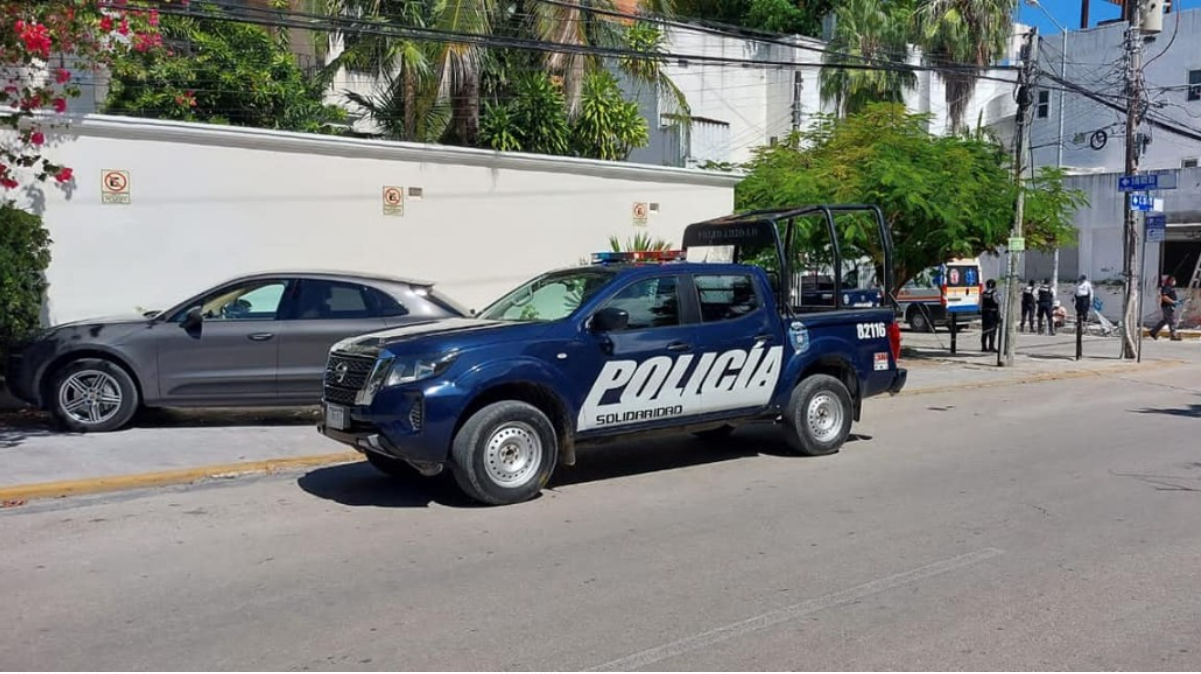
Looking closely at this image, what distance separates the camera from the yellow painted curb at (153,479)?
8336mm

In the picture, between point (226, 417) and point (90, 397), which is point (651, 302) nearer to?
point (226, 417)

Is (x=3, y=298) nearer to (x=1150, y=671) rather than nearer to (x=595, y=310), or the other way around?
(x=595, y=310)

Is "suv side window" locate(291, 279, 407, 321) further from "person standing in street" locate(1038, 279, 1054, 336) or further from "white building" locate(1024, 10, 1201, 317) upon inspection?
"white building" locate(1024, 10, 1201, 317)

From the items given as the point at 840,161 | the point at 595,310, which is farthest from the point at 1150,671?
the point at 840,161

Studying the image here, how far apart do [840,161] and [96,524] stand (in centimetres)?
1538

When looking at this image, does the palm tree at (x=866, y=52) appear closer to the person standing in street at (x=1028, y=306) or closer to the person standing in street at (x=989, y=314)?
the person standing in street at (x=1028, y=306)

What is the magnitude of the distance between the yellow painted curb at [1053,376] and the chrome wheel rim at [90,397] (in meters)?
10.8

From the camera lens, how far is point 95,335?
10453 mm

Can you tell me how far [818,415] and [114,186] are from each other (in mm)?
9242

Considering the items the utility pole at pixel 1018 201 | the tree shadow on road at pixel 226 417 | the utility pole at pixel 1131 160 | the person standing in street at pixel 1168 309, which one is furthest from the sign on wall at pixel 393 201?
the person standing in street at pixel 1168 309

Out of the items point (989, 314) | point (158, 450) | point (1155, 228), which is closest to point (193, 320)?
point (158, 450)

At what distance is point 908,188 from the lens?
17.8 meters

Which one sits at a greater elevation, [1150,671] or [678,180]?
[678,180]

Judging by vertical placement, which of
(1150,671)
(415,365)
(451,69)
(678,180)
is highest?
(451,69)
